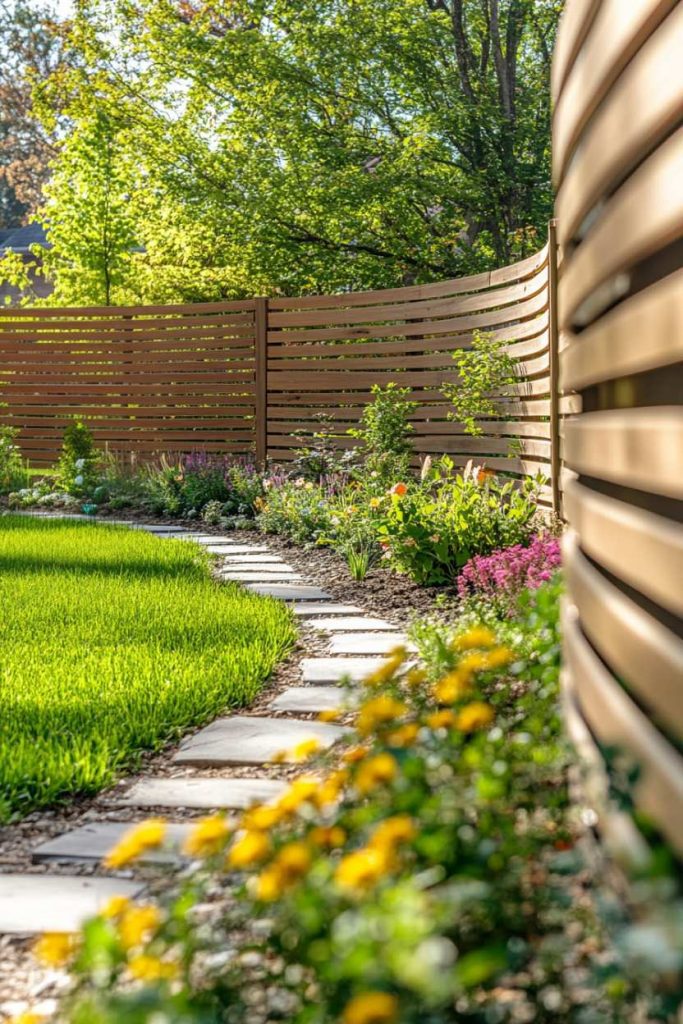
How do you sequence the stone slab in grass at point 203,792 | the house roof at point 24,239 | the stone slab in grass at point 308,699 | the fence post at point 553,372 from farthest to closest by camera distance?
the house roof at point 24,239
the fence post at point 553,372
the stone slab in grass at point 308,699
the stone slab in grass at point 203,792

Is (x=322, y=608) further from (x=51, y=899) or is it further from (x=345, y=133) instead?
(x=345, y=133)

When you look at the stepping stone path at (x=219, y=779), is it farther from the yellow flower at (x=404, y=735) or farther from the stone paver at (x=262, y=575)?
the stone paver at (x=262, y=575)

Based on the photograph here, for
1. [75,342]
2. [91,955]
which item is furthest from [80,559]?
[75,342]

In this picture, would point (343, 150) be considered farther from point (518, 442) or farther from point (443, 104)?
point (518, 442)

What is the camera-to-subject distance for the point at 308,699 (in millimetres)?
3658

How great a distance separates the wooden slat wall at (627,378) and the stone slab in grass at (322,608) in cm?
302

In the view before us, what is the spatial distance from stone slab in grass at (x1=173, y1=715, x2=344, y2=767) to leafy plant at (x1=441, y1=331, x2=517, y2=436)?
13.9ft

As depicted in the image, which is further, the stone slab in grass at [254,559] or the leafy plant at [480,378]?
the leafy plant at [480,378]

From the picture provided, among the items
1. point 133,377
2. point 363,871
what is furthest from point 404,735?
point 133,377

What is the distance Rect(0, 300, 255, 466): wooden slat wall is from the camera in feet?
36.8

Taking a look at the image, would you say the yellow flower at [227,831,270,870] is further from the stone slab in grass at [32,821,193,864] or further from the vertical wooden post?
the vertical wooden post

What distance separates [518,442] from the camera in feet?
23.2

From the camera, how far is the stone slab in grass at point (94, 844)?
2412mm

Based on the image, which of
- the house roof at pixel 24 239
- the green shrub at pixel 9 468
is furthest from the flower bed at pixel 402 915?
the house roof at pixel 24 239
